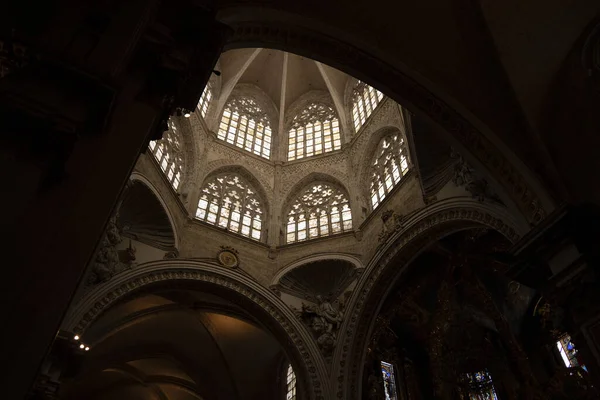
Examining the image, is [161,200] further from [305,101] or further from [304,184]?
[305,101]

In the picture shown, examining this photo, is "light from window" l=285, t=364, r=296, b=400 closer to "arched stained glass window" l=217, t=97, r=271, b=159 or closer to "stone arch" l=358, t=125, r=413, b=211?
"stone arch" l=358, t=125, r=413, b=211

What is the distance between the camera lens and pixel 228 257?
577 inches

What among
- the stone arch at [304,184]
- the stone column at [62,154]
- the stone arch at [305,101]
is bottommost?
the stone column at [62,154]

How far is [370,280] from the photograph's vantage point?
1347cm

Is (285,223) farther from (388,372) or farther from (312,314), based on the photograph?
(388,372)

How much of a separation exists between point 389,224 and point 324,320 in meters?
3.44

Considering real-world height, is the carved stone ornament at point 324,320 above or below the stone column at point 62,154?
above

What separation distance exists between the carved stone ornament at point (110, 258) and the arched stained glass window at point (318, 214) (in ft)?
19.2

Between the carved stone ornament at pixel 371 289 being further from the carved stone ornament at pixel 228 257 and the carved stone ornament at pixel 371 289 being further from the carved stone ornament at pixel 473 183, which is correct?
the carved stone ornament at pixel 228 257

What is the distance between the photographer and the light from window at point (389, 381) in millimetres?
15570

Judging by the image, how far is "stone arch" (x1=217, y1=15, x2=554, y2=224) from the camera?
6.95 meters

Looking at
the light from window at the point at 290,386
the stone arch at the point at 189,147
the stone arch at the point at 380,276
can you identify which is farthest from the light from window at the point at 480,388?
the stone arch at the point at 189,147

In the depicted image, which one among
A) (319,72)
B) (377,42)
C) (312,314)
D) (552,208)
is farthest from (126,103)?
(319,72)

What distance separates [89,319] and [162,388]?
39.8ft
